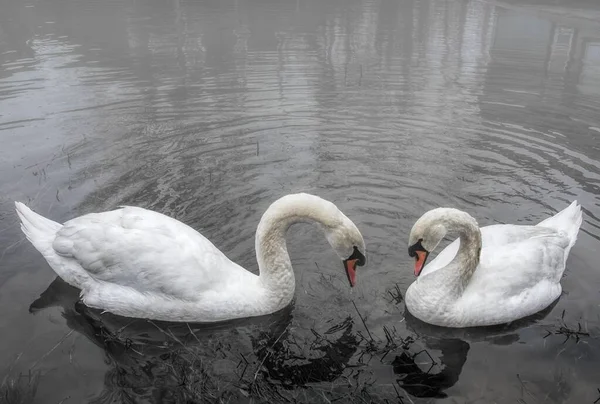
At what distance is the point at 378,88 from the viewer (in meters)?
15.0

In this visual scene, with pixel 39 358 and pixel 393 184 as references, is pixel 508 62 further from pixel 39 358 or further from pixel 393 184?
pixel 39 358

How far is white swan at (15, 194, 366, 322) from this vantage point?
5434mm

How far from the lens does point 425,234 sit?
532cm

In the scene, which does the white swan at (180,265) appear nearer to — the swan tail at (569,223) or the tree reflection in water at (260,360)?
the tree reflection in water at (260,360)

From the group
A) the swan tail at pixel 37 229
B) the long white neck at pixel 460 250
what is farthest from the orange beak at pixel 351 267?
the swan tail at pixel 37 229

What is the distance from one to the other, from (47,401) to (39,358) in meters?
0.59

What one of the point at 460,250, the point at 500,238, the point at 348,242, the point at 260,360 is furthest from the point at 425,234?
the point at 260,360

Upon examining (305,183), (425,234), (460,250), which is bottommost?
(305,183)

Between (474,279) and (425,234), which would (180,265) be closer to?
(425,234)

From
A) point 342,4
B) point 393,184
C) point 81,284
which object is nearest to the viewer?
point 81,284

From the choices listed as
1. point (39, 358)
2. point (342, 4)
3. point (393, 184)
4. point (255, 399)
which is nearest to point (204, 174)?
point (393, 184)

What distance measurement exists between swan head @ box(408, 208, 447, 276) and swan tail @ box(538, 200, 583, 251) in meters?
2.07

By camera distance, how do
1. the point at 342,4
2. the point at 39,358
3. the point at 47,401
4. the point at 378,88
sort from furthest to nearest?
the point at 342,4
the point at 378,88
the point at 39,358
the point at 47,401

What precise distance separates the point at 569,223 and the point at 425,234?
2.53 m
